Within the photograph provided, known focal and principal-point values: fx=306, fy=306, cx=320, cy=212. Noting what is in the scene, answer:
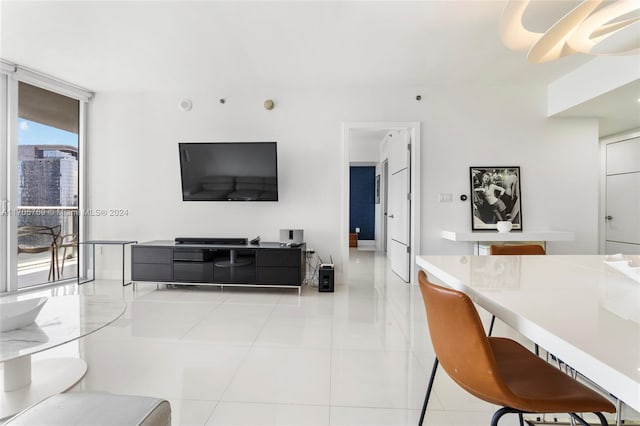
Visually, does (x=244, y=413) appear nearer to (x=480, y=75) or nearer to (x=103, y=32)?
(x=103, y=32)

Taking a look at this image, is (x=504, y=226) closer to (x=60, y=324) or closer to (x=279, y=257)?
(x=279, y=257)

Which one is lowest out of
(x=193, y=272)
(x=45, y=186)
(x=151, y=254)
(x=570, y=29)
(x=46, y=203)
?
(x=193, y=272)

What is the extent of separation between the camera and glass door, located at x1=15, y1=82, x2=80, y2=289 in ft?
12.1

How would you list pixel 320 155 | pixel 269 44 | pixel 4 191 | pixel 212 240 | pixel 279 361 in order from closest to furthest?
1. pixel 279 361
2. pixel 269 44
3. pixel 4 191
4. pixel 212 240
5. pixel 320 155

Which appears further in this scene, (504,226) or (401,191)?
(401,191)

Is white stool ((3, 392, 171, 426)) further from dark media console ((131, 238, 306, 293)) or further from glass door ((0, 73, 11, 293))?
glass door ((0, 73, 11, 293))

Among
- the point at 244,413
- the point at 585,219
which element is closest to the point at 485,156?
the point at 585,219

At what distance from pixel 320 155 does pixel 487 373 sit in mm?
3493

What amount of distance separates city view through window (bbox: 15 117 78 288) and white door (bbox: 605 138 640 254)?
7999 mm

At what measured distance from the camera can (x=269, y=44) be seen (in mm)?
3047

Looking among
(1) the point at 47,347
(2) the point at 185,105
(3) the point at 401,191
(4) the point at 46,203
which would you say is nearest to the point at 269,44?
(2) the point at 185,105

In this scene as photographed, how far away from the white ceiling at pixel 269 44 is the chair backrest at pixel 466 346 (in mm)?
2425

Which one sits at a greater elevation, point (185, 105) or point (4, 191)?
point (185, 105)

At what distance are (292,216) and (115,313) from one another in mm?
2569
